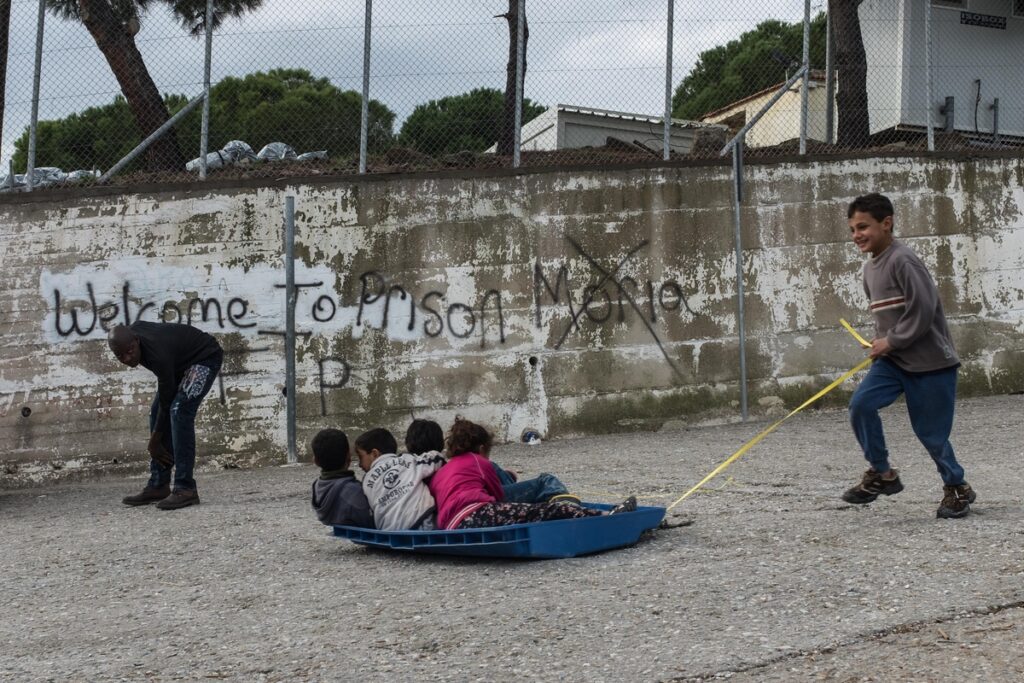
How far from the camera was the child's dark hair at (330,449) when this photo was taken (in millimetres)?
6086

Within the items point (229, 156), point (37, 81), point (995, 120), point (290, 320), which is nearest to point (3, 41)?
Answer: point (37, 81)

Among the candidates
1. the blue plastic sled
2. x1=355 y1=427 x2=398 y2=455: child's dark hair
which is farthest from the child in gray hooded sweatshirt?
the blue plastic sled

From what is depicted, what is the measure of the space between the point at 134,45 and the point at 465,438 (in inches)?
301

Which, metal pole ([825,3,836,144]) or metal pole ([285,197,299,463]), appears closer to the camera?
metal pole ([285,197,299,463])

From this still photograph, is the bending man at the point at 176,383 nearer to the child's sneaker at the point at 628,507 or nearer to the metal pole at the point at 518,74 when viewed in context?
the child's sneaker at the point at 628,507

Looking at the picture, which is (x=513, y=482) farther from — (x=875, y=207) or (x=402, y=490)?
(x=875, y=207)

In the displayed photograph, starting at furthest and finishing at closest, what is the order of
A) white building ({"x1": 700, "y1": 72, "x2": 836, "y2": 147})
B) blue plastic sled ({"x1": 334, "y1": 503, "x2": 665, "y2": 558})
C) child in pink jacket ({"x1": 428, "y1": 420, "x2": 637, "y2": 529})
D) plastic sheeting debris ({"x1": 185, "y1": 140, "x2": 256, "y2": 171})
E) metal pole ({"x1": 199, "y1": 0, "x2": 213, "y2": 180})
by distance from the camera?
white building ({"x1": 700, "y1": 72, "x2": 836, "y2": 147}) < plastic sheeting debris ({"x1": 185, "y1": 140, "x2": 256, "y2": 171}) < metal pole ({"x1": 199, "y1": 0, "x2": 213, "y2": 180}) < child in pink jacket ({"x1": 428, "y1": 420, "x2": 637, "y2": 529}) < blue plastic sled ({"x1": 334, "y1": 503, "x2": 665, "y2": 558})

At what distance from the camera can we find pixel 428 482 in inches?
229

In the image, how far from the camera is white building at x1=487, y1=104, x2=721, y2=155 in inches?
464

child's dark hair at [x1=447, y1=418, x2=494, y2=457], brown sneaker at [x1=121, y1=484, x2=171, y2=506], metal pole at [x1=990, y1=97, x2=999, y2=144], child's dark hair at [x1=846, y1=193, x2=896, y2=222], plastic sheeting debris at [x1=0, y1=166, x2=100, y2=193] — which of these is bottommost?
brown sneaker at [x1=121, y1=484, x2=171, y2=506]

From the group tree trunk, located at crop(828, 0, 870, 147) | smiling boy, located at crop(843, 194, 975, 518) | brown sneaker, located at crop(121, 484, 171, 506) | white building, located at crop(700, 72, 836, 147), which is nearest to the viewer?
smiling boy, located at crop(843, 194, 975, 518)

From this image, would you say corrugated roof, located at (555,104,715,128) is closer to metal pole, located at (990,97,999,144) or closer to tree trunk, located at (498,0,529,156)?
tree trunk, located at (498,0,529,156)

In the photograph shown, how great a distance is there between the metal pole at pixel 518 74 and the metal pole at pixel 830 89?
3309mm

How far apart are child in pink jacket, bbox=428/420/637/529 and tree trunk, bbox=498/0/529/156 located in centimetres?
623
